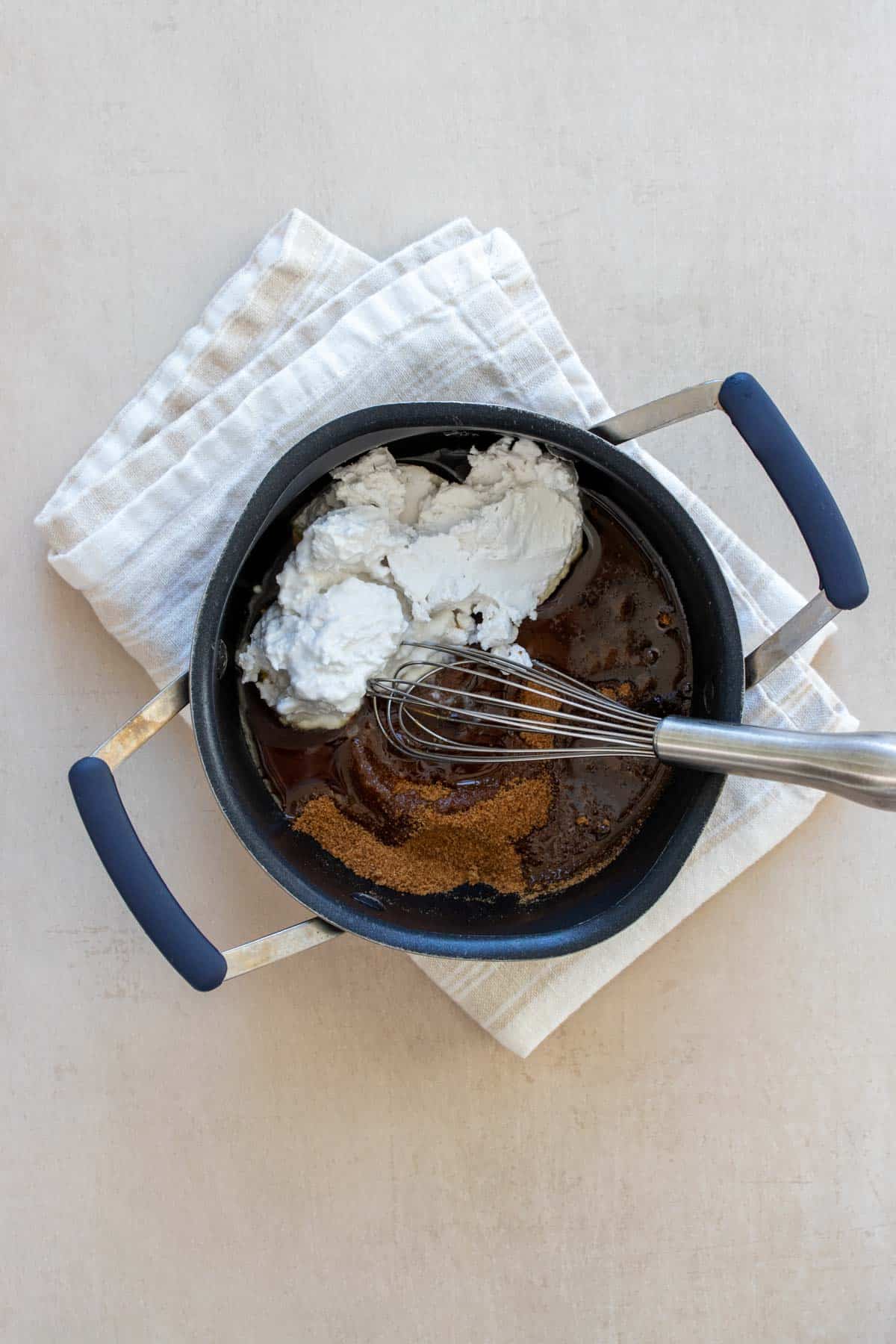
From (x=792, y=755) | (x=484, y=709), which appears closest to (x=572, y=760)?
(x=484, y=709)

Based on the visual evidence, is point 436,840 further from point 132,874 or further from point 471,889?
point 132,874

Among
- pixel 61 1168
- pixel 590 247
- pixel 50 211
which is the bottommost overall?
pixel 61 1168

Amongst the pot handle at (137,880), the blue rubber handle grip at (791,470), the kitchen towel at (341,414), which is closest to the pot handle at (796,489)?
the blue rubber handle grip at (791,470)

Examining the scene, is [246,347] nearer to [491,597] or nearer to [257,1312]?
[491,597]

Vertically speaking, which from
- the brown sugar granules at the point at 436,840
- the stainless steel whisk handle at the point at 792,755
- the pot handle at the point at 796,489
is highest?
the pot handle at the point at 796,489

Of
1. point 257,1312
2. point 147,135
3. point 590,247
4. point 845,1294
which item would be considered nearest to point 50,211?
point 147,135

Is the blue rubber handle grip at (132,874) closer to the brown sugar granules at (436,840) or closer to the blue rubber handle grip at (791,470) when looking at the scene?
the brown sugar granules at (436,840)
